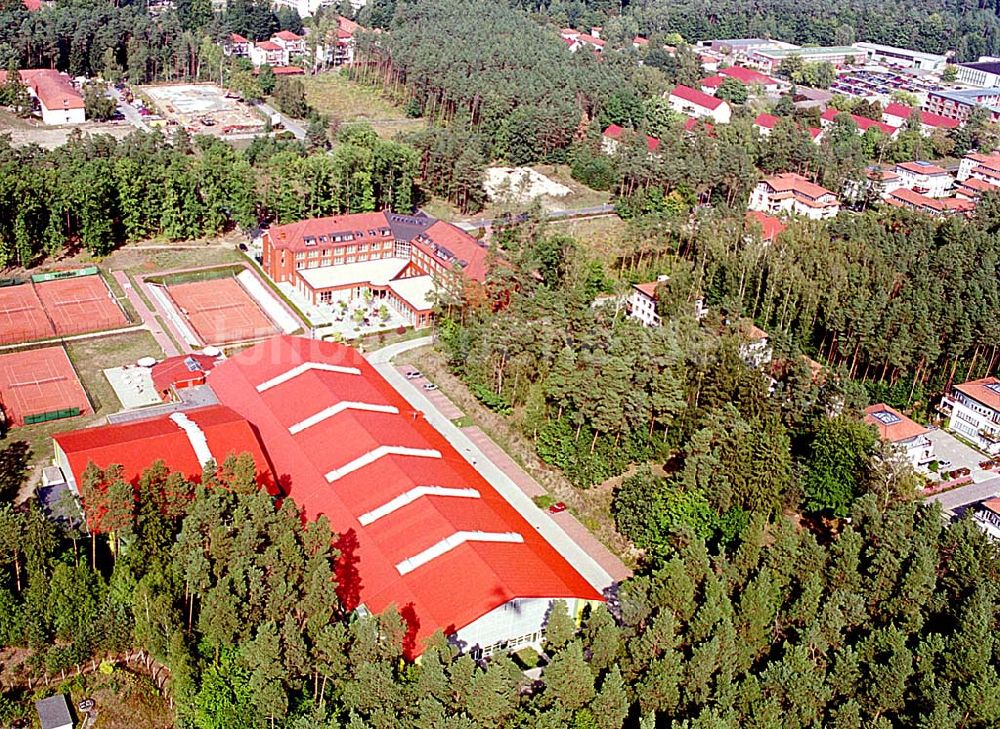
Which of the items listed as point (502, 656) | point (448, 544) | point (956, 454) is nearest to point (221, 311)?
point (448, 544)

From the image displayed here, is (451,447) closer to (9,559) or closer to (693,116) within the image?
(9,559)

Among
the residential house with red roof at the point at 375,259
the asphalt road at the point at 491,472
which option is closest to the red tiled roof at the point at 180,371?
the asphalt road at the point at 491,472

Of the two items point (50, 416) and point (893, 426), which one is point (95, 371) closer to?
point (50, 416)

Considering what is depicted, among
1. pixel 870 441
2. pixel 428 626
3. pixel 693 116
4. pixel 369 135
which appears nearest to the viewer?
pixel 428 626

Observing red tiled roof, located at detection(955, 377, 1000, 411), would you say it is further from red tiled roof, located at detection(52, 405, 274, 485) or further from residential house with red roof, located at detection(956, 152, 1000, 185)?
residential house with red roof, located at detection(956, 152, 1000, 185)

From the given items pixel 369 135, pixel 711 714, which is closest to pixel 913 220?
pixel 369 135
